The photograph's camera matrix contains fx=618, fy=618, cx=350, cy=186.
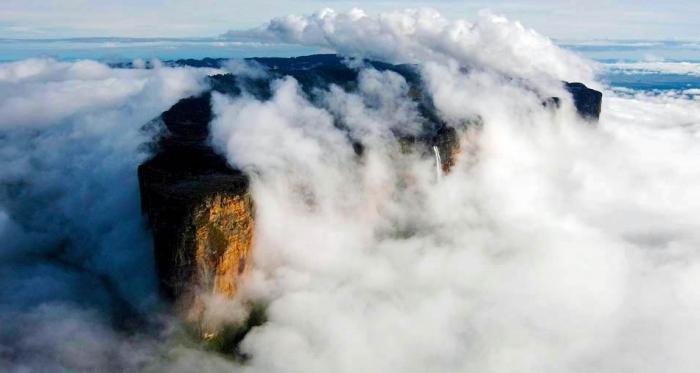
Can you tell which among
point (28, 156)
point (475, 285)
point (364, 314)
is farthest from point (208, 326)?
point (28, 156)

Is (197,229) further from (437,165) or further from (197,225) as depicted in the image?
(437,165)

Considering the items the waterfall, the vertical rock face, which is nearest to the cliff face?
the vertical rock face

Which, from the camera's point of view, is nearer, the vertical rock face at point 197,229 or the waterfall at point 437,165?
the vertical rock face at point 197,229

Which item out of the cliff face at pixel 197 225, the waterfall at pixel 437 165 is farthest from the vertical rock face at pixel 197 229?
the waterfall at pixel 437 165

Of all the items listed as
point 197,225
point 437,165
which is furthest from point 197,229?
point 437,165

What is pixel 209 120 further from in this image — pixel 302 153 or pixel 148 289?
pixel 148 289

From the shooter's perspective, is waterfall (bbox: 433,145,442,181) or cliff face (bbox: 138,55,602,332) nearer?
cliff face (bbox: 138,55,602,332)

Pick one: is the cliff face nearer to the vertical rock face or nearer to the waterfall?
the vertical rock face

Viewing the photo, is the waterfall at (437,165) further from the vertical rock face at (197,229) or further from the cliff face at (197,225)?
the vertical rock face at (197,229)

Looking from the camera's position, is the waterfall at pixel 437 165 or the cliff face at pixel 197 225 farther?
the waterfall at pixel 437 165
